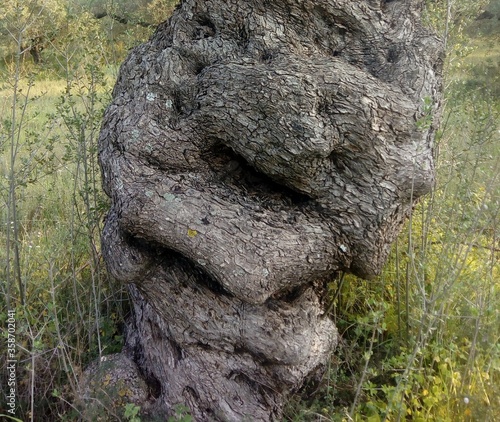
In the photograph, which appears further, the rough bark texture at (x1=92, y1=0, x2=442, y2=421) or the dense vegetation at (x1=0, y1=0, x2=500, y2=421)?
the dense vegetation at (x1=0, y1=0, x2=500, y2=421)

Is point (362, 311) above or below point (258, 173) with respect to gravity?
below

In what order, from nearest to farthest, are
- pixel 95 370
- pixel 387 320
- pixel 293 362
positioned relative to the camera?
1. pixel 293 362
2. pixel 95 370
3. pixel 387 320

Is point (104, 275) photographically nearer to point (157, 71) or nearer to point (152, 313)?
point (152, 313)

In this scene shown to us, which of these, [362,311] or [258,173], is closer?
[258,173]

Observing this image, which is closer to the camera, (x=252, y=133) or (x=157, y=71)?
(x=252, y=133)

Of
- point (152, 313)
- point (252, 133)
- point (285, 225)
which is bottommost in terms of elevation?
point (152, 313)

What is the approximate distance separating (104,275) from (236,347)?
4.31 feet

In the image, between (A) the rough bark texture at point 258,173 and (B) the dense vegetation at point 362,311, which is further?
(B) the dense vegetation at point 362,311

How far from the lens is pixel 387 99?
207 centimetres

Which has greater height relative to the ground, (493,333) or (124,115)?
(124,115)

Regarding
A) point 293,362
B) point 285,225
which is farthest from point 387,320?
point 285,225

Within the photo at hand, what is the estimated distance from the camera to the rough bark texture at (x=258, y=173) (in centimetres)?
202

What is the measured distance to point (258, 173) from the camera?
2.31 m

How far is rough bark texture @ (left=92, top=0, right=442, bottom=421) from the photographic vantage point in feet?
6.63
